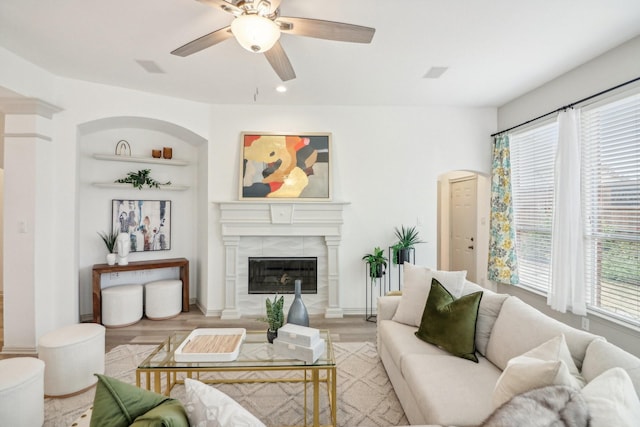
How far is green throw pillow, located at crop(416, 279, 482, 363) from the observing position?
81.2 inches

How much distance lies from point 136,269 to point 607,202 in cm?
523

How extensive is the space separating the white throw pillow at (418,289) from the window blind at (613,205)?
1.42 metres

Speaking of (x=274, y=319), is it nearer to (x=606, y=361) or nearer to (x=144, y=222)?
(x=606, y=361)

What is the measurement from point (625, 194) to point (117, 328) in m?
5.48

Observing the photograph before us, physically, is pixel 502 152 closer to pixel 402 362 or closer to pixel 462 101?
pixel 462 101

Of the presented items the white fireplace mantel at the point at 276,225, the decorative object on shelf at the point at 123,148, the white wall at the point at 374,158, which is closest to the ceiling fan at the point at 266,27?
the white wall at the point at 374,158

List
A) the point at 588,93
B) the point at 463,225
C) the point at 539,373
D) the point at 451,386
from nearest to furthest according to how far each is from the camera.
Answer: the point at 539,373 → the point at 451,386 → the point at 588,93 → the point at 463,225

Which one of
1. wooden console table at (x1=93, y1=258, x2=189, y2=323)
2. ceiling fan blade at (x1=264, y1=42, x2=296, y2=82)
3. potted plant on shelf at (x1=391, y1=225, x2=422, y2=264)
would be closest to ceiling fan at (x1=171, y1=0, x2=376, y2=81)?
ceiling fan blade at (x1=264, y1=42, x2=296, y2=82)

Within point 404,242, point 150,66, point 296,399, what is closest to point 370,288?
point 404,242

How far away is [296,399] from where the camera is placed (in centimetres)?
235

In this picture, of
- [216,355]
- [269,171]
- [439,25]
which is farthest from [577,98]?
[216,355]

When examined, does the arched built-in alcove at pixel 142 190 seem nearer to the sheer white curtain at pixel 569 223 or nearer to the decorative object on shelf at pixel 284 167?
the decorative object on shelf at pixel 284 167

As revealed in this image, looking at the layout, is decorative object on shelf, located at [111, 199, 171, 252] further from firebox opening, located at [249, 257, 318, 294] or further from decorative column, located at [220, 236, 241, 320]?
firebox opening, located at [249, 257, 318, 294]

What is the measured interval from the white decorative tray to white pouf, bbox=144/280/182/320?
80.8 inches
